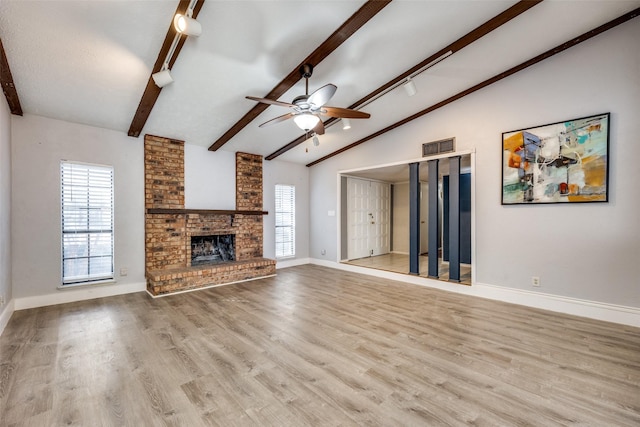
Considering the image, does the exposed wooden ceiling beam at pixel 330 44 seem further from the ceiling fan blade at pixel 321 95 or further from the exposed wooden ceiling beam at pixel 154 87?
the exposed wooden ceiling beam at pixel 154 87

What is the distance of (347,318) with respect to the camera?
3.53m

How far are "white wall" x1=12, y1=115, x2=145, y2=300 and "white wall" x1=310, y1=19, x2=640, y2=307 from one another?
5.57m

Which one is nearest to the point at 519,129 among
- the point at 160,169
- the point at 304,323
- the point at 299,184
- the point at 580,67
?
the point at 580,67

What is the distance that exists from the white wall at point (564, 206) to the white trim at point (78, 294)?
5841mm

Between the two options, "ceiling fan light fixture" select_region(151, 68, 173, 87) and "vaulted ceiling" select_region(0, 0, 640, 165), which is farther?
"ceiling fan light fixture" select_region(151, 68, 173, 87)

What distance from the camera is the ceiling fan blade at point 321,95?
2875 millimetres

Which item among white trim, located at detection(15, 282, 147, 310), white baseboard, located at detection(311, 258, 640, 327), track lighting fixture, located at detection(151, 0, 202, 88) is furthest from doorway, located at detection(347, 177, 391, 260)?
track lighting fixture, located at detection(151, 0, 202, 88)

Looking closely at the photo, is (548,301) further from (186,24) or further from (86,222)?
(86,222)

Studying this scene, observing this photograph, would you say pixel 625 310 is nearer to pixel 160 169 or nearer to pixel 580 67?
pixel 580 67

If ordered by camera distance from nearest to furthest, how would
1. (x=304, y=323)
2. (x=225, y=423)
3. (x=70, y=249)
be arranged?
(x=225, y=423) → (x=304, y=323) → (x=70, y=249)

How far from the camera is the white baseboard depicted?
3327 mm

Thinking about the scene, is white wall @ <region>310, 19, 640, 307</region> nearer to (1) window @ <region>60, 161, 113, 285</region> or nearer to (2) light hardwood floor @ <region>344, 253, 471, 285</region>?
(2) light hardwood floor @ <region>344, 253, 471, 285</region>

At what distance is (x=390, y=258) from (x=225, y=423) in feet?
20.9

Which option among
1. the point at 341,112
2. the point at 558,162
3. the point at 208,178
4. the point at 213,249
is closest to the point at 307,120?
the point at 341,112
